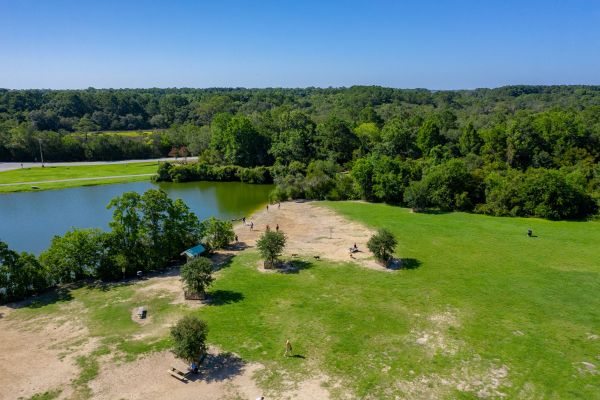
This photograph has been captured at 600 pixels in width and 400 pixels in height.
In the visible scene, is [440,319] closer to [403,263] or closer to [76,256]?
[403,263]

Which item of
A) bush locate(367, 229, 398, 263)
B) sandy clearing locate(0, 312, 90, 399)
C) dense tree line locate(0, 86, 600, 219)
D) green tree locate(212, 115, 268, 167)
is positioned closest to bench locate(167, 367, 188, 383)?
sandy clearing locate(0, 312, 90, 399)

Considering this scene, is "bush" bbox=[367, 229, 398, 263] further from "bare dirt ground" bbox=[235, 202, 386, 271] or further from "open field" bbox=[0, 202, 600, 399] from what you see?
"open field" bbox=[0, 202, 600, 399]

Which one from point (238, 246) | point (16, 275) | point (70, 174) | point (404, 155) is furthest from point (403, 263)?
point (70, 174)

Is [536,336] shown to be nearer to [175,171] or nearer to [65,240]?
[65,240]

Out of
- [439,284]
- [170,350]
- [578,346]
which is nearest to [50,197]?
[170,350]

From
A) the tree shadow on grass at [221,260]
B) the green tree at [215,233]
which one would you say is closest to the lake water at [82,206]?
the green tree at [215,233]
